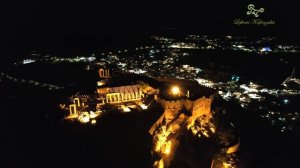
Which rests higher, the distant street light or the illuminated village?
the distant street light

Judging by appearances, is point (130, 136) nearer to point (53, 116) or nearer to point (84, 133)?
point (84, 133)

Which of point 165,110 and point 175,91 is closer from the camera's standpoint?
point 165,110

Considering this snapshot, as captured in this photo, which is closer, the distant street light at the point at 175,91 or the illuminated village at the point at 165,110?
the illuminated village at the point at 165,110

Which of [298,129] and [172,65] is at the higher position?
[172,65]

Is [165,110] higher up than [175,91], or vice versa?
[175,91]

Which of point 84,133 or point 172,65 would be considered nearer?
point 84,133

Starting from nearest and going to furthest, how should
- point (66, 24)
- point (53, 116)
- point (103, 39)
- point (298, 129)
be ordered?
point (53, 116) → point (298, 129) → point (103, 39) → point (66, 24)

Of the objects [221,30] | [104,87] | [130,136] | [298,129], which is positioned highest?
[221,30]

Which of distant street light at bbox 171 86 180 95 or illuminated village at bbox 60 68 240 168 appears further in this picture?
distant street light at bbox 171 86 180 95

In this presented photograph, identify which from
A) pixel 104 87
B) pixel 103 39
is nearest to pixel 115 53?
pixel 103 39

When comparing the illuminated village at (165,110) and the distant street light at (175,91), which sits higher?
the distant street light at (175,91)

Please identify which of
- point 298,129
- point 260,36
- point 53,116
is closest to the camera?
point 53,116
